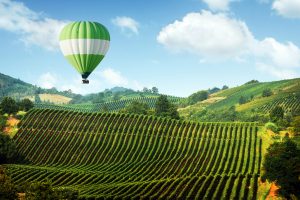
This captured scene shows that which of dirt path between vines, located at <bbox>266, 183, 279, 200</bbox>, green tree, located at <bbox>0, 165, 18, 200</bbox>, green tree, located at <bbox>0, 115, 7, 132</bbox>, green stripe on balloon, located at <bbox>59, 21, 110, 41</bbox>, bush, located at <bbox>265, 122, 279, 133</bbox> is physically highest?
green stripe on balloon, located at <bbox>59, 21, 110, 41</bbox>

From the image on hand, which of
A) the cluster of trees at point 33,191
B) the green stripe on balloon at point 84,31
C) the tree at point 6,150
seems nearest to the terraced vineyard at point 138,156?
the tree at point 6,150

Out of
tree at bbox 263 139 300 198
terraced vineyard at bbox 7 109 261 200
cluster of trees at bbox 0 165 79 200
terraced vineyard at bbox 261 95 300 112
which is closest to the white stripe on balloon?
terraced vineyard at bbox 7 109 261 200

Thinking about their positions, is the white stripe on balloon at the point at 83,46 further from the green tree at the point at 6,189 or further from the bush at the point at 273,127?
the bush at the point at 273,127

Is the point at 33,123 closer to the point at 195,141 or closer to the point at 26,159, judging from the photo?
the point at 26,159

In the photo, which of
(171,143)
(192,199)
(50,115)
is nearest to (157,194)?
(192,199)

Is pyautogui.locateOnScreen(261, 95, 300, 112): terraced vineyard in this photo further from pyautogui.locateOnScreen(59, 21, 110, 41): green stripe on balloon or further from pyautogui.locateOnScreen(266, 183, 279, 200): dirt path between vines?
pyautogui.locateOnScreen(59, 21, 110, 41): green stripe on balloon
